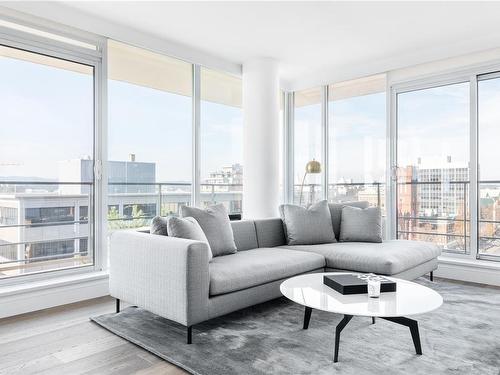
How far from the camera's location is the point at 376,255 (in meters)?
3.26

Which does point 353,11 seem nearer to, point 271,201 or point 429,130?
point 429,130

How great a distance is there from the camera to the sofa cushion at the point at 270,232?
12.9 feet

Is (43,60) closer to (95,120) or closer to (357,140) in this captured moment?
(95,120)

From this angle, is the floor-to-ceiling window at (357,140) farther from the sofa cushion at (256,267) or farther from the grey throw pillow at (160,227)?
the grey throw pillow at (160,227)

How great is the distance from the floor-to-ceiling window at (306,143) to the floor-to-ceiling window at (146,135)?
1854 mm

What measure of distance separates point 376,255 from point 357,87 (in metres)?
2.69

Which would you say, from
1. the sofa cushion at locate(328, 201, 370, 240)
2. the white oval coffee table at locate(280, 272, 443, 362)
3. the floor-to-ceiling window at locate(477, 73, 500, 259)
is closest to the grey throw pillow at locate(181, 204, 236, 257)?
the white oval coffee table at locate(280, 272, 443, 362)

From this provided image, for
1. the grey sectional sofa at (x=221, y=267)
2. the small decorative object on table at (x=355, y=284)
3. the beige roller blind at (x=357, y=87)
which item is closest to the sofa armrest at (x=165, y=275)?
the grey sectional sofa at (x=221, y=267)

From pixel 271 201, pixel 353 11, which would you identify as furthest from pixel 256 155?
pixel 353 11

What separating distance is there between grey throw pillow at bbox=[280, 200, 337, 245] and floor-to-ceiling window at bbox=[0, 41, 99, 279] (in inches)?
76.3

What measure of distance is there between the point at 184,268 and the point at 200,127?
8.13 feet

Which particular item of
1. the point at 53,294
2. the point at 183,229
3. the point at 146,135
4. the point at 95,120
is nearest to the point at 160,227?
the point at 183,229

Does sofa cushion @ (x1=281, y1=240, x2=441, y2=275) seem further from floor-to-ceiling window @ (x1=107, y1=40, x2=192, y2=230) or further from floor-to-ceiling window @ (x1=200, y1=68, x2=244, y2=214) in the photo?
floor-to-ceiling window @ (x1=107, y1=40, x2=192, y2=230)

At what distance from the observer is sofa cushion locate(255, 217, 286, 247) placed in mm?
3922
